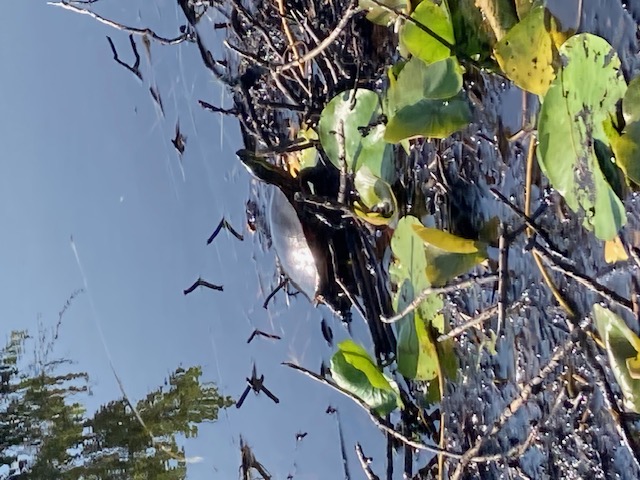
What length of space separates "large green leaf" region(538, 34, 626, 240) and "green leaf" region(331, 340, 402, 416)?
0.91 ft

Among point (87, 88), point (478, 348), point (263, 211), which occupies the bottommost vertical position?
point (478, 348)

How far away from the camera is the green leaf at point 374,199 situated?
69cm

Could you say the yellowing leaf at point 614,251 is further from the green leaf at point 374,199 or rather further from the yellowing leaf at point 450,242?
the green leaf at point 374,199

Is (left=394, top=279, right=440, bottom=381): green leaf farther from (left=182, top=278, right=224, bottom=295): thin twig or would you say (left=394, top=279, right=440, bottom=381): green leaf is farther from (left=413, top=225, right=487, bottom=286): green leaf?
(left=182, top=278, right=224, bottom=295): thin twig

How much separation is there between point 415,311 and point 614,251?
20cm

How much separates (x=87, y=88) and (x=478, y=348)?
98cm

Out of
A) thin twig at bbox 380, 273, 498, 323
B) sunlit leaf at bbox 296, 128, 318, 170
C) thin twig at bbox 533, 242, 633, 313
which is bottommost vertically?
thin twig at bbox 533, 242, 633, 313

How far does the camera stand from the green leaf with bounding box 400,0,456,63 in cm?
60

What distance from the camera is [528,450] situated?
2.07 ft

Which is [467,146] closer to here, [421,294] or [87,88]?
[421,294]

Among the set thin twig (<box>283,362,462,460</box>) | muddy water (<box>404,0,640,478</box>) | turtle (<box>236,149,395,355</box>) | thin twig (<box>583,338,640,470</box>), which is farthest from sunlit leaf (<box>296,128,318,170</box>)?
thin twig (<box>583,338,640,470</box>)

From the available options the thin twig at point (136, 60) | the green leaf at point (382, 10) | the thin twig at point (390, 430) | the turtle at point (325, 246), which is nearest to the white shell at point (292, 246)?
the turtle at point (325, 246)

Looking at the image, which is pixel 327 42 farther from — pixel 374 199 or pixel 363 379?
pixel 363 379

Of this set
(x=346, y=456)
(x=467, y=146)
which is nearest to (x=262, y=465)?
(x=346, y=456)
